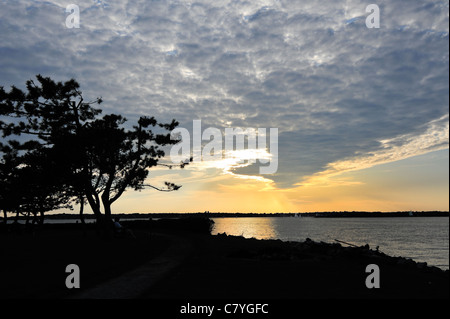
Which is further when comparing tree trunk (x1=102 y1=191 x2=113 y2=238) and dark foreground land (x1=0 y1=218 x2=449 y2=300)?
tree trunk (x1=102 y1=191 x2=113 y2=238)

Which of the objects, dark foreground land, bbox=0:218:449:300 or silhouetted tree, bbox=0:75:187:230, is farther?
silhouetted tree, bbox=0:75:187:230

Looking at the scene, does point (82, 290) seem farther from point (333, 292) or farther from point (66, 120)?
point (66, 120)

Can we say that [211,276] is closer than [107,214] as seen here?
Yes

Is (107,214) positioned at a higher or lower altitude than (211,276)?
A: higher

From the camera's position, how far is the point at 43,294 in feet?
38.4

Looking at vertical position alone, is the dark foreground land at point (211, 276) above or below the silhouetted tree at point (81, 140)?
below

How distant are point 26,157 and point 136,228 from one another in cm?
2820

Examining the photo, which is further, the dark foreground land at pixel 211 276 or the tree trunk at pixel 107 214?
the tree trunk at pixel 107 214

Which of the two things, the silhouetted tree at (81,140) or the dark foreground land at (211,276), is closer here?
the dark foreground land at (211,276)

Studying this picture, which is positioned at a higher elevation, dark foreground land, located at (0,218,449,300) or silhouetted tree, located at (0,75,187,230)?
silhouetted tree, located at (0,75,187,230)

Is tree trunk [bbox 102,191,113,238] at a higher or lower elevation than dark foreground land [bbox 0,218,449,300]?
higher
